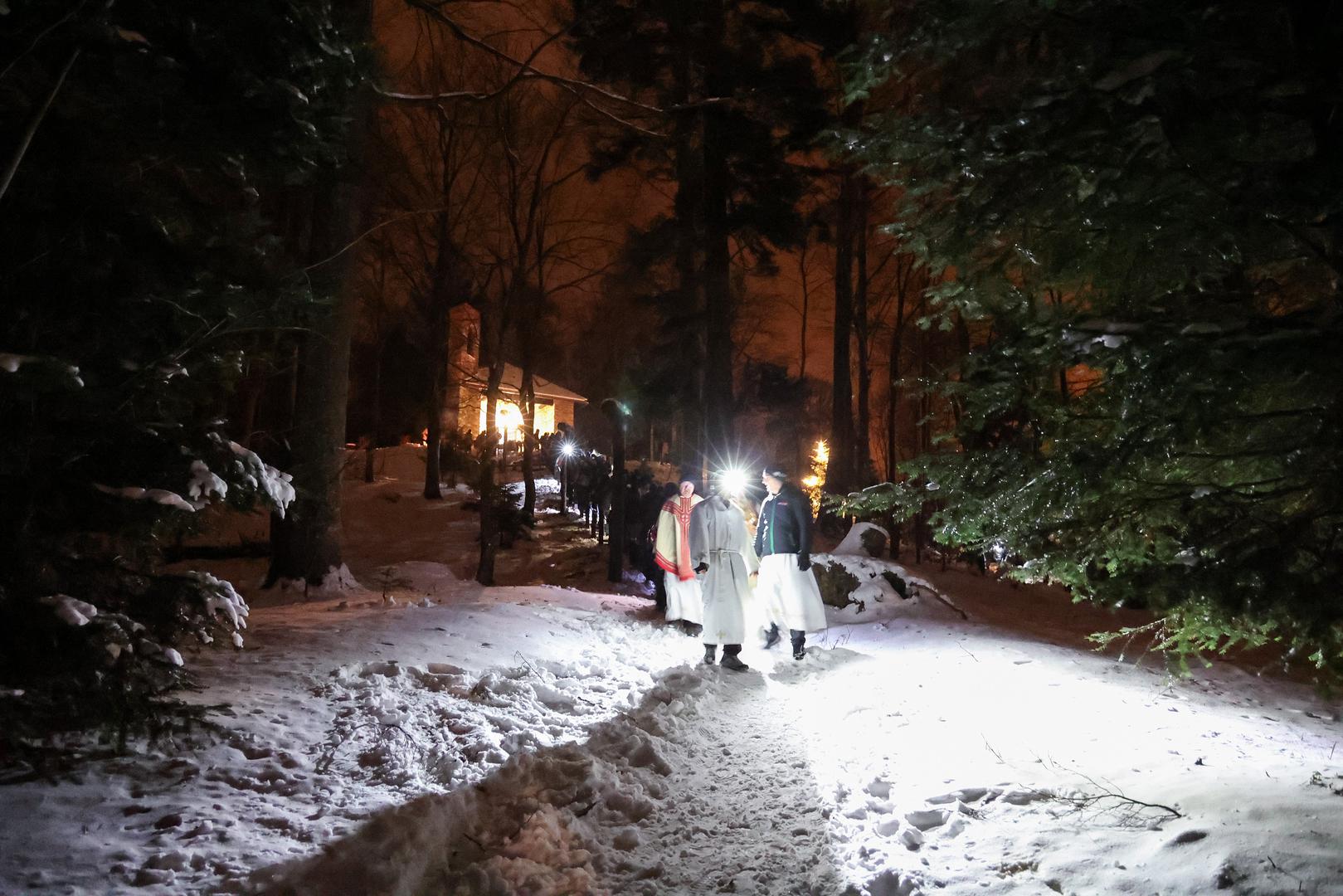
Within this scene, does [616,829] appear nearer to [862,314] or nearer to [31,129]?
[31,129]

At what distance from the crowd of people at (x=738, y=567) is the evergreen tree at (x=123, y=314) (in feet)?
16.5

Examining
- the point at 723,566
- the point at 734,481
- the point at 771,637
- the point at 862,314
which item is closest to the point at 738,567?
the point at 723,566

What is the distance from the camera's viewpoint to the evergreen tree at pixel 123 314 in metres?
3.45

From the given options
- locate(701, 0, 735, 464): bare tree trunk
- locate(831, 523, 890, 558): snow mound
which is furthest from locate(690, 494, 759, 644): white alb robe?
locate(831, 523, 890, 558): snow mound

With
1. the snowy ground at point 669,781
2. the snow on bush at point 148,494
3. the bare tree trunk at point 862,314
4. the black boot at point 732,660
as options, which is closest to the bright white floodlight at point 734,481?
the black boot at point 732,660

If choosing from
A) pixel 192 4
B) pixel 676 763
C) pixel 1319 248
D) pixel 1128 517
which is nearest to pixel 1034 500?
pixel 1128 517

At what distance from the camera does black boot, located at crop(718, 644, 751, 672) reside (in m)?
8.05

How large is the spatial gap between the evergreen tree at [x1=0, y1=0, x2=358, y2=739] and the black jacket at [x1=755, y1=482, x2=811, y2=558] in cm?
571

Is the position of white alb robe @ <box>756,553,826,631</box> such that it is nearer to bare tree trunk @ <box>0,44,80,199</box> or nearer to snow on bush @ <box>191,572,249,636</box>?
snow on bush @ <box>191,572,249,636</box>

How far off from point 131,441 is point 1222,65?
5.52 metres

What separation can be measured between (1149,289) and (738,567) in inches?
201

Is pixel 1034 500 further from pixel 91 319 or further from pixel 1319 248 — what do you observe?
pixel 91 319

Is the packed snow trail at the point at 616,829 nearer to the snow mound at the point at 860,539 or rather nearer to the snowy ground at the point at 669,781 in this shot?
the snowy ground at the point at 669,781

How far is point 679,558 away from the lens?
9453 millimetres
